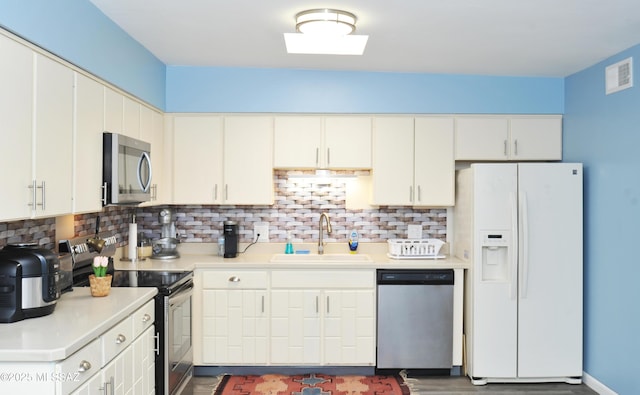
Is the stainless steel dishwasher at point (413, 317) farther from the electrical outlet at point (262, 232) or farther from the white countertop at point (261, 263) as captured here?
the electrical outlet at point (262, 232)

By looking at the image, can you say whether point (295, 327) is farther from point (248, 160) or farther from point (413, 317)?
point (248, 160)

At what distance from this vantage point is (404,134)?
4.43 meters

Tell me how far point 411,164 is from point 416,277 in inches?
37.2


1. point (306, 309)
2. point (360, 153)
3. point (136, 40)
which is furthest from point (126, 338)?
point (360, 153)

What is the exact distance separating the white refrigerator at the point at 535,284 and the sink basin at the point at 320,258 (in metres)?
0.96

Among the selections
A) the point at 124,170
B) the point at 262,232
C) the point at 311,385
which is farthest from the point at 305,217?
the point at 124,170

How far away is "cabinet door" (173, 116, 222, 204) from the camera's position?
→ 4402 mm

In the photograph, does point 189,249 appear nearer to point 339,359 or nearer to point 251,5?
point 339,359

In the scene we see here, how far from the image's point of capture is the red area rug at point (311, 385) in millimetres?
3867

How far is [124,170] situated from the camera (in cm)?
326

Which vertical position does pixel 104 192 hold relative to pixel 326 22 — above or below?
below

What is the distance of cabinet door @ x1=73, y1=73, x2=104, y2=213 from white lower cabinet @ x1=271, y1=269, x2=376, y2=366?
163 centimetres

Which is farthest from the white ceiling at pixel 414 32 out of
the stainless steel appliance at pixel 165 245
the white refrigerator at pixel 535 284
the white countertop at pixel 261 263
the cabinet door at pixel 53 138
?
the white countertop at pixel 261 263

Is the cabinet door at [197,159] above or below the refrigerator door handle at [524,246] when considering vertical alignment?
above
